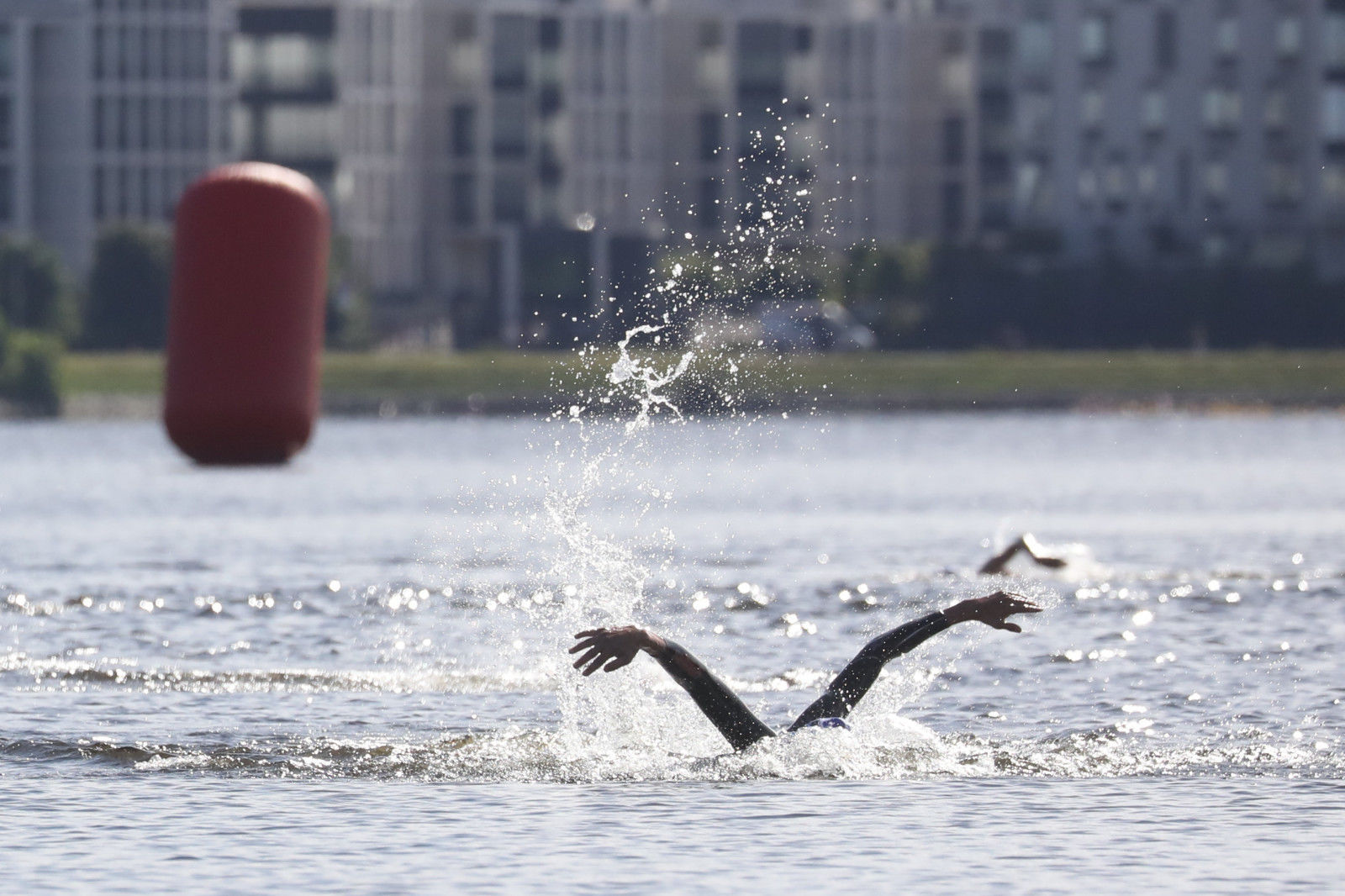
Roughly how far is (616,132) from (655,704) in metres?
133

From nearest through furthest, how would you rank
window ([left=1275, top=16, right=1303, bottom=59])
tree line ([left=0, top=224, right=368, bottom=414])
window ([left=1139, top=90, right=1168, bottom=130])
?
tree line ([left=0, top=224, right=368, bottom=414]) < window ([left=1275, top=16, right=1303, bottom=59]) < window ([left=1139, top=90, right=1168, bottom=130])

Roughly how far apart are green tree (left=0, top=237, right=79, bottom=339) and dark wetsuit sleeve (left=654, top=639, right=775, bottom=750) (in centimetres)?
10559

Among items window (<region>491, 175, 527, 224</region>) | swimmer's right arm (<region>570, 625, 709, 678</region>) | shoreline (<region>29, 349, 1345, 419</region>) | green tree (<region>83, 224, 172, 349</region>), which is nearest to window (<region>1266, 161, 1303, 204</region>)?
shoreline (<region>29, 349, 1345, 419</region>)

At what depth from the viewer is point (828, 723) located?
2011cm

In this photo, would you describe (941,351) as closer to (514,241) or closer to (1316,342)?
(1316,342)

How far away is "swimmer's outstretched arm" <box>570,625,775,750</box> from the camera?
17297mm

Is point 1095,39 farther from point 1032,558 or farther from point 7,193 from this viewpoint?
point 1032,558

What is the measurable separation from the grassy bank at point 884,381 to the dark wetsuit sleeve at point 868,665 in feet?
301

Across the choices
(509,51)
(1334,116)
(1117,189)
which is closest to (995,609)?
(1334,116)

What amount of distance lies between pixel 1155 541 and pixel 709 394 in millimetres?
79480

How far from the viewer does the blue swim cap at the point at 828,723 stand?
2005cm

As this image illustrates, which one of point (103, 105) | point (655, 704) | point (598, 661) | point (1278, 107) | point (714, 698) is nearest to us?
point (598, 661)

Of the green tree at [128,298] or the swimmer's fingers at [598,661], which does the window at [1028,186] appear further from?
the swimmer's fingers at [598,661]

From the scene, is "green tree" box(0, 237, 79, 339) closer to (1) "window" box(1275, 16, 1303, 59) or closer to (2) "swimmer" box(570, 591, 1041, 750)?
(1) "window" box(1275, 16, 1303, 59)
